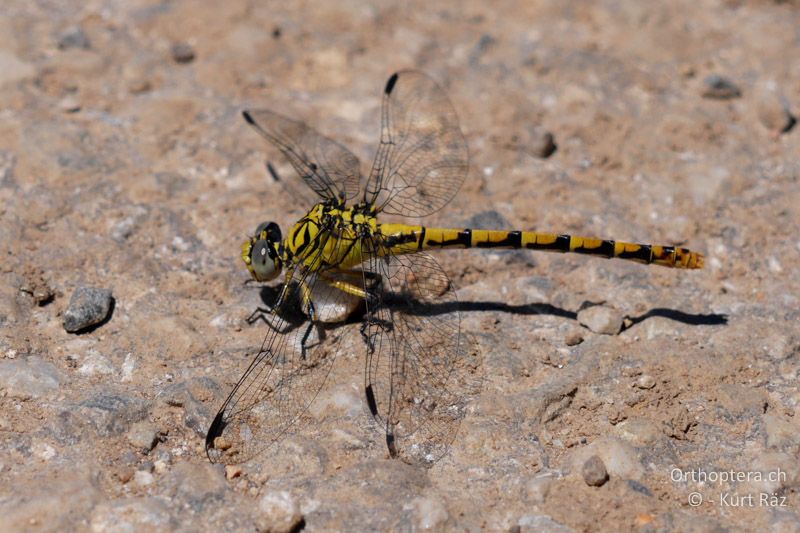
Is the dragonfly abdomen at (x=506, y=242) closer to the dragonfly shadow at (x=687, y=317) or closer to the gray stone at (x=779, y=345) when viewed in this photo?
the dragonfly shadow at (x=687, y=317)

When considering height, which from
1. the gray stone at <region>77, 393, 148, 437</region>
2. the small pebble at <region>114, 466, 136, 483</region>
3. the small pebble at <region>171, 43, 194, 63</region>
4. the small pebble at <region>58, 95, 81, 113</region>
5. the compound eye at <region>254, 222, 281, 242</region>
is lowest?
the small pebble at <region>114, 466, 136, 483</region>

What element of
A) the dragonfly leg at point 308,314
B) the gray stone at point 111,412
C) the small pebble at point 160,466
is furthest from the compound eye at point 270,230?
the small pebble at point 160,466

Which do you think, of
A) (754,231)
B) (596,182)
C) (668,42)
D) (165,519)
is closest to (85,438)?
(165,519)

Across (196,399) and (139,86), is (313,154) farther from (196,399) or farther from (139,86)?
(196,399)

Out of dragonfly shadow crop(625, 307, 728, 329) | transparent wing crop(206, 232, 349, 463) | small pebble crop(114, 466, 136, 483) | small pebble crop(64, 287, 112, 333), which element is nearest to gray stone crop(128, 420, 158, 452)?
small pebble crop(114, 466, 136, 483)

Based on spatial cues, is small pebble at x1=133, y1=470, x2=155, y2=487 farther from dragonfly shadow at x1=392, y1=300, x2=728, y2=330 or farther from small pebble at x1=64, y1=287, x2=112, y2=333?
dragonfly shadow at x1=392, y1=300, x2=728, y2=330

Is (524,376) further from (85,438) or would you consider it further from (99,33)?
(99,33)

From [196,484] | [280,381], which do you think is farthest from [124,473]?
[280,381]
